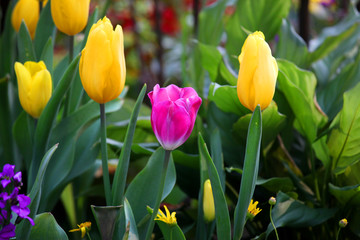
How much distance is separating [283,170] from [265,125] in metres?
0.17

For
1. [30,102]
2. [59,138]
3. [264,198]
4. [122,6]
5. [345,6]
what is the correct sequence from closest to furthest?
[30,102]
[59,138]
[264,198]
[345,6]
[122,6]

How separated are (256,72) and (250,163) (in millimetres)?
129

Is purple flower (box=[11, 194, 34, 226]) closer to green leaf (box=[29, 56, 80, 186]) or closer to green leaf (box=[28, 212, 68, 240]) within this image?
green leaf (box=[28, 212, 68, 240])

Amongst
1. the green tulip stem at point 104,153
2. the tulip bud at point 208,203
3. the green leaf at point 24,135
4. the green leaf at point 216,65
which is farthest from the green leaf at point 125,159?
the green leaf at point 216,65

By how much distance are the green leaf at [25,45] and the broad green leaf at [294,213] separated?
0.54m

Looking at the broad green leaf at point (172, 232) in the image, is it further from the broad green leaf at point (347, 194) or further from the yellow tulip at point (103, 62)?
the broad green leaf at point (347, 194)

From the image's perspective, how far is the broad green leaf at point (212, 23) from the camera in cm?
137

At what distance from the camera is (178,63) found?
8.99ft

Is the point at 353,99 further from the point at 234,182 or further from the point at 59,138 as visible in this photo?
the point at 59,138

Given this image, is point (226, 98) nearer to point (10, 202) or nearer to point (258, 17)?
point (258, 17)

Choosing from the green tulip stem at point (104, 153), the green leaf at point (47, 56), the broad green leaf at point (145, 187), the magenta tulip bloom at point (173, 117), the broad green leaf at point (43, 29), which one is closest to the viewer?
the magenta tulip bloom at point (173, 117)

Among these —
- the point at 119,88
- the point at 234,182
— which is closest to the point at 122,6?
the point at 234,182

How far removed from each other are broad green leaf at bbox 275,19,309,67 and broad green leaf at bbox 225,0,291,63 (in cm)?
3

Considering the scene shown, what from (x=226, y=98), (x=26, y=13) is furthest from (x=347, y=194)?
(x=26, y=13)
